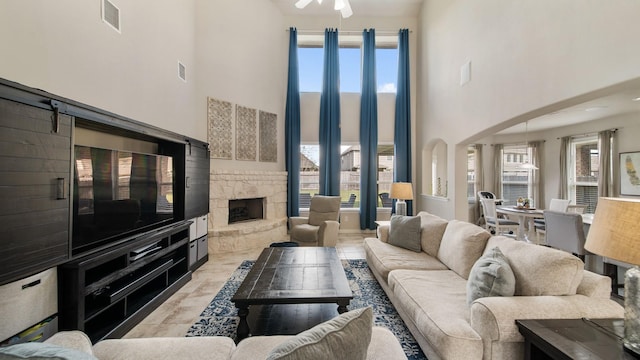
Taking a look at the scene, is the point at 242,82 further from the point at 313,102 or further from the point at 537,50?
the point at 537,50

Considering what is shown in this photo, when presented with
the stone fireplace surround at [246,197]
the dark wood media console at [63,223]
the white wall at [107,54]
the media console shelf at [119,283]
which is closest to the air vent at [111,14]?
the white wall at [107,54]

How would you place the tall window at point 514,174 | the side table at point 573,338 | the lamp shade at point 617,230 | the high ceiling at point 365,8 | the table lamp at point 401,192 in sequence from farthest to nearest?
the tall window at point 514,174 < the high ceiling at point 365,8 < the table lamp at point 401,192 < the side table at point 573,338 < the lamp shade at point 617,230

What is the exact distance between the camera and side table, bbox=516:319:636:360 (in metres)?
1.15

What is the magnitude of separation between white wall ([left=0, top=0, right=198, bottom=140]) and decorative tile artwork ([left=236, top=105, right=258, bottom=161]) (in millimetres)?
936

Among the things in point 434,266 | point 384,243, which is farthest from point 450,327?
point 384,243

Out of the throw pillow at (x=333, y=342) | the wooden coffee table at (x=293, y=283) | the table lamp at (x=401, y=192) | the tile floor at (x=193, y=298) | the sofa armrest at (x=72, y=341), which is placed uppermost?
the table lamp at (x=401, y=192)

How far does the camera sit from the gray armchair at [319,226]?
14.6 ft

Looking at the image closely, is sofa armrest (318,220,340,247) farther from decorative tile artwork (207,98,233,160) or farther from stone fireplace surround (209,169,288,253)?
decorative tile artwork (207,98,233,160)

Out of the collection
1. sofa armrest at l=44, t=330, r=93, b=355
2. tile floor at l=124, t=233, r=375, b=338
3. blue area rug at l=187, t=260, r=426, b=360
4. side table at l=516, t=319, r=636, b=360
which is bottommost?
tile floor at l=124, t=233, r=375, b=338

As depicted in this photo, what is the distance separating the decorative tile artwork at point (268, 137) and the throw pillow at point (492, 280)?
179 inches

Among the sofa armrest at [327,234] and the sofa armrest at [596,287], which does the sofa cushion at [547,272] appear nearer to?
the sofa armrest at [596,287]

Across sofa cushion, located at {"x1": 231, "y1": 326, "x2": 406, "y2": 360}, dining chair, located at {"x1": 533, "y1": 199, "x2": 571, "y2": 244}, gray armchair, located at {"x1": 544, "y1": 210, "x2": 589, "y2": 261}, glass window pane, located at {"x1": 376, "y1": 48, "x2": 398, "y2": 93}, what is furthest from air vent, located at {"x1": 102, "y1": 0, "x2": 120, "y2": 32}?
dining chair, located at {"x1": 533, "y1": 199, "x2": 571, "y2": 244}

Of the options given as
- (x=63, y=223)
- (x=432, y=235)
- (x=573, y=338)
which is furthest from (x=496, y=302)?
(x=63, y=223)

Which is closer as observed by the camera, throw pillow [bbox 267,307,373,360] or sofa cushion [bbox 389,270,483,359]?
throw pillow [bbox 267,307,373,360]
